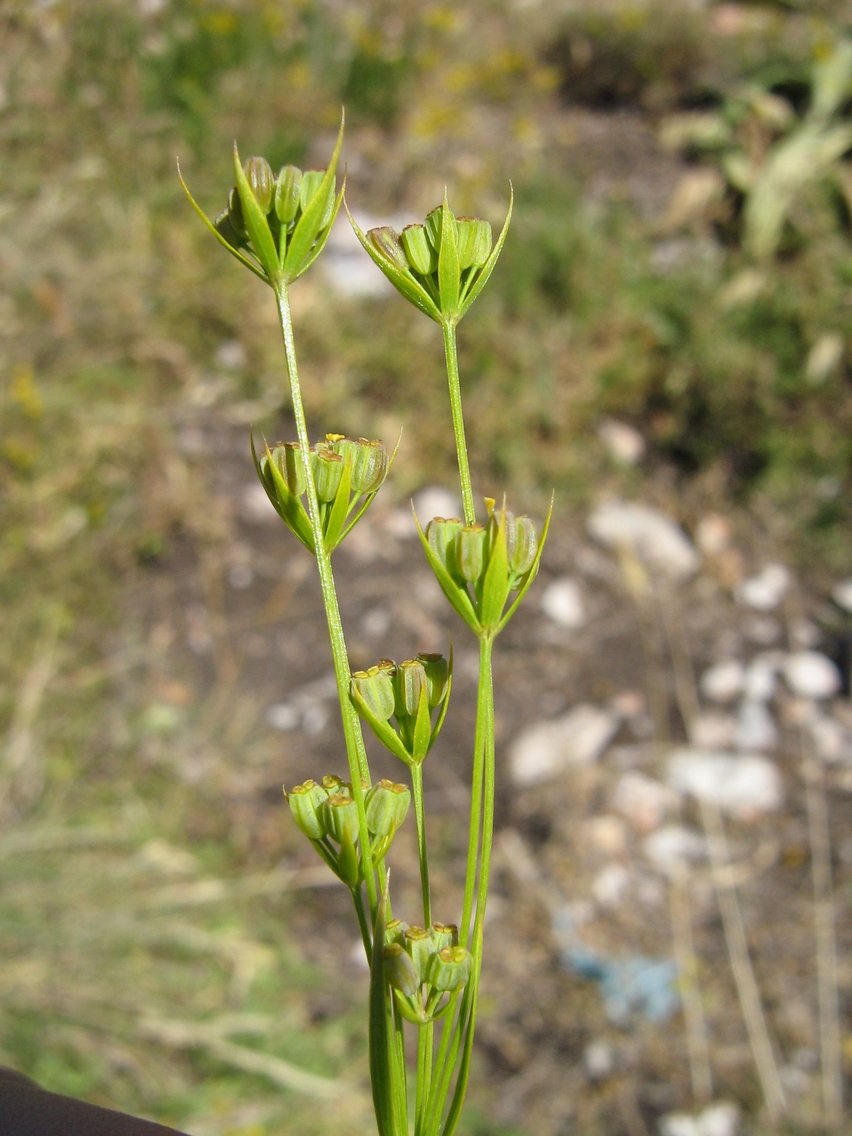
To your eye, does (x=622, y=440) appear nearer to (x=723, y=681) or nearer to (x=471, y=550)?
(x=723, y=681)

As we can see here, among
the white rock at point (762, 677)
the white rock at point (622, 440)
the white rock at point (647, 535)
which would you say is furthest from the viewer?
the white rock at point (622, 440)

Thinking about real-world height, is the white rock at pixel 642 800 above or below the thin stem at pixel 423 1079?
above

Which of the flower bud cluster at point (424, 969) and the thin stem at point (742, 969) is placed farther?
the thin stem at point (742, 969)

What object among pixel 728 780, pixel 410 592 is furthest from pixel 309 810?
pixel 410 592

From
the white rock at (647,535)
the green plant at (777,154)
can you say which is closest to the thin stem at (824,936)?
the white rock at (647,535)

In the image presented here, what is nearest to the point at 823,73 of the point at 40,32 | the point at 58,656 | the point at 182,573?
the point at 40,32

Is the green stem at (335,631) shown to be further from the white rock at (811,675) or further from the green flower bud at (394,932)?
the white rock at (811,675)

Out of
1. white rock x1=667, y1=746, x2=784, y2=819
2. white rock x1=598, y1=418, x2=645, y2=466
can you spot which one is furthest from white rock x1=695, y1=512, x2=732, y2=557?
white rock x1=667, y1=746, x2=784, y2=819

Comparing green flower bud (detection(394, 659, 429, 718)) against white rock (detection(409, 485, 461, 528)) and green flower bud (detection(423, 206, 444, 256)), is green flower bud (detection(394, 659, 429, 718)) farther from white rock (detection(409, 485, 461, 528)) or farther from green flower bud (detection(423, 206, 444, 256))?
white rock (detection(409, 485, 461, 528))
